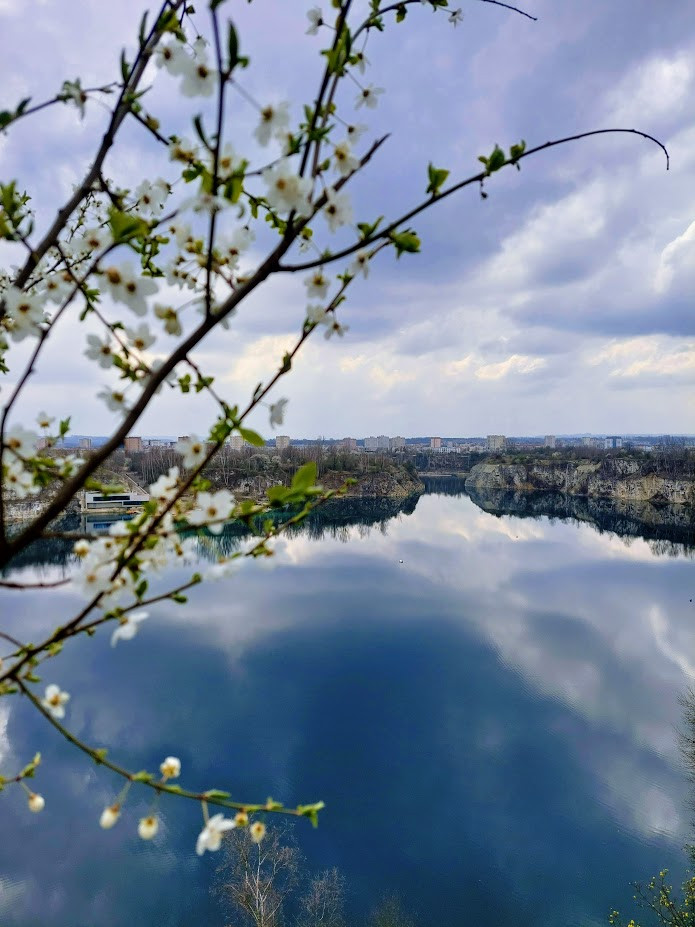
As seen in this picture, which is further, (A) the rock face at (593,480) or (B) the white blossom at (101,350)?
(A) the rock face at (593,480)

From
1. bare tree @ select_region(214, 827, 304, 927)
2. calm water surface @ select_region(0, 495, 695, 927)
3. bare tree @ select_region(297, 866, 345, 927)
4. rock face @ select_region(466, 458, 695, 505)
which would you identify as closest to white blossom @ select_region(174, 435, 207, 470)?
bare tree @ select_region(214, 827, 304, 927)

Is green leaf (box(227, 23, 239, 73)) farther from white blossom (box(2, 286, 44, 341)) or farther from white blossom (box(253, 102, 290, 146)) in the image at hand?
white blossom (box(2, 286, 44, 341))

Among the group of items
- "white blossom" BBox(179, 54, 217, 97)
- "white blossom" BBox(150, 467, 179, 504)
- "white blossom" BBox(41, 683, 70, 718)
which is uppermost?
"white blossom" BBox(179, 54, 217, 97)

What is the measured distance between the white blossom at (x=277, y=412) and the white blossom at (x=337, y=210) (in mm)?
343

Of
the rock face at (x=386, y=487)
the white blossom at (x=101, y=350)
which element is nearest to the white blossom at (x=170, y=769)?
the white blossom at (x=101, y=350)

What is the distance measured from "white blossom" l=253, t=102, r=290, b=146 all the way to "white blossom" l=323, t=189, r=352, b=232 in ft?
0.40

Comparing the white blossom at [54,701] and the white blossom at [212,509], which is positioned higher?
the white blossom at [212,509]

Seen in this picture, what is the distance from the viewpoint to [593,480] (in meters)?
58.6

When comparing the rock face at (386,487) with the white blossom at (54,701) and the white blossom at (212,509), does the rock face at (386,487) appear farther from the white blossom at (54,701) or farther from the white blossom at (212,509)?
the white blossom at (212,509)

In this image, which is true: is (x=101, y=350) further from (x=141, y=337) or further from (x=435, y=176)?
(x=435, y=176)

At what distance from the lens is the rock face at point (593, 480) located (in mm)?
50031

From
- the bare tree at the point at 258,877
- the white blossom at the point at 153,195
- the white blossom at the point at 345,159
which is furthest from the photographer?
the bare tree at the point at 258,877

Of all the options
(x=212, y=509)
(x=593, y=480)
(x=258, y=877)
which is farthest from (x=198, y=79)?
(x=593, y=480)

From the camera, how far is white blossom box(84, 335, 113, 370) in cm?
94
